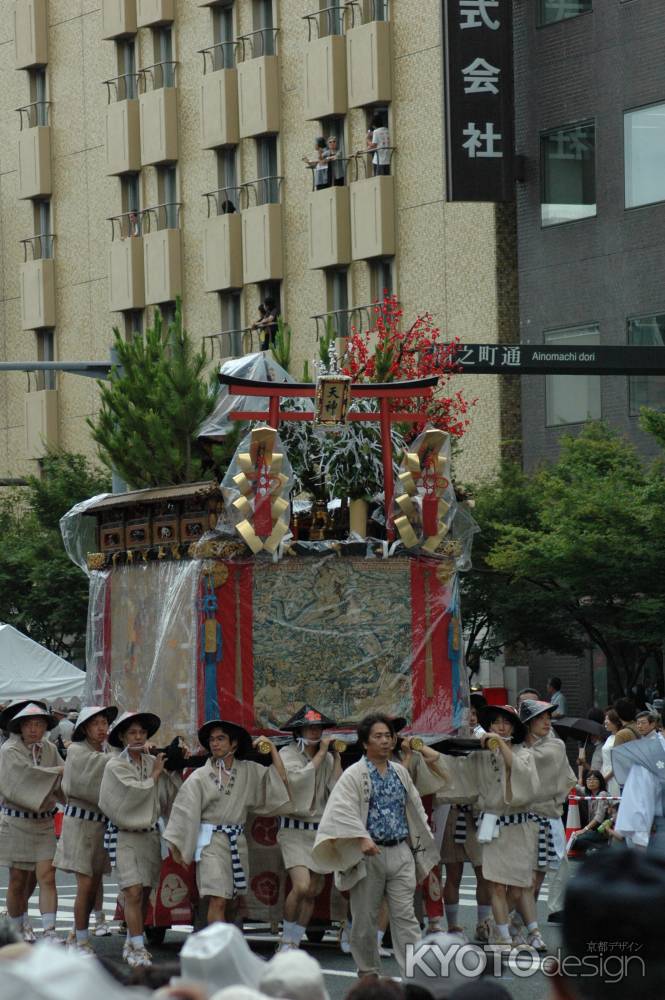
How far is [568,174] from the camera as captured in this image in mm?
32031

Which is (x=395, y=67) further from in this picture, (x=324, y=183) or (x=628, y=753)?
(x=628, y=753)

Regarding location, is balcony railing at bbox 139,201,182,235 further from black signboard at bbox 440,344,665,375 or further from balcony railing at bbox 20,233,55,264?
black signboard at bbox 440,344,665,375

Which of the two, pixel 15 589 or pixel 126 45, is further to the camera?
pixel 126 45

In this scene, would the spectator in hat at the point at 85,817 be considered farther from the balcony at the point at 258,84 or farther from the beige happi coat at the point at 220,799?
the balcony at the point at 258,84

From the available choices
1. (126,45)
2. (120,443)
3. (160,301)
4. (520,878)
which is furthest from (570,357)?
(126,45)

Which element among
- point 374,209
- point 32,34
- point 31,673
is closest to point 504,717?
point 31,673

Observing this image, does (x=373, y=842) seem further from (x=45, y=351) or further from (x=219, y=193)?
(x=45, y=351)

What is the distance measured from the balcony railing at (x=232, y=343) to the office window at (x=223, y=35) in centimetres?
543

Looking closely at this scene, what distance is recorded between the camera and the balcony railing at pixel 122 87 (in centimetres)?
4116

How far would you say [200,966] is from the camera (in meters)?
5.01

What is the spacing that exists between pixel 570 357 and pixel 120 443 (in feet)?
33.2

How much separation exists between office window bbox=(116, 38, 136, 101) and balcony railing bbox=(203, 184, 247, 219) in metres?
3.69

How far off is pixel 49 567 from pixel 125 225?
1004cm

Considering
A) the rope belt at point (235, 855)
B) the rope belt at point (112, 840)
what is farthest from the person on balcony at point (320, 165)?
the rope belt at point (235, 855)
